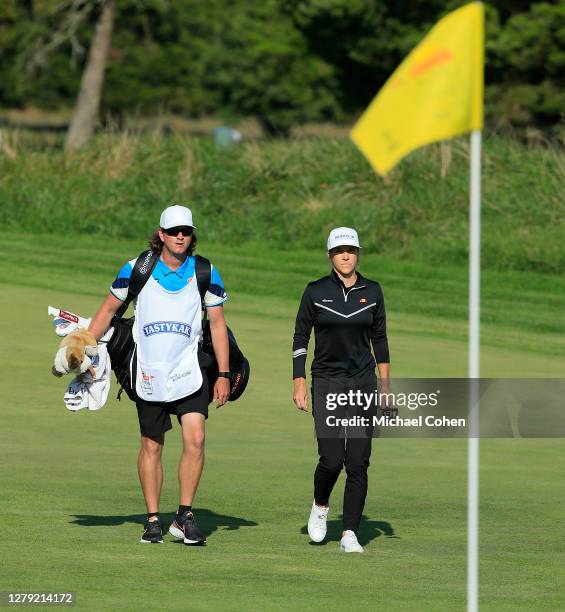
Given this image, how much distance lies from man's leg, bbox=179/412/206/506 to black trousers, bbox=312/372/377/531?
694mm

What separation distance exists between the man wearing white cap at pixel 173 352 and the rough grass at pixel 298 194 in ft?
54.2

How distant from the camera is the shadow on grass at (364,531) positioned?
9.98 metres

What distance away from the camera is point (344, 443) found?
9.88m

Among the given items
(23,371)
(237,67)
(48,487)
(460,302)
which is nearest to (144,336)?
(48,487)

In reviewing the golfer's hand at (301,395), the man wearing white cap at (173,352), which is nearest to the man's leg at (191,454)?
the man wearing white cap at (173,352)

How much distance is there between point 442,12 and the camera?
171 ft

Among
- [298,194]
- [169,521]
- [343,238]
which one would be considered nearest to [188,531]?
[169,521]

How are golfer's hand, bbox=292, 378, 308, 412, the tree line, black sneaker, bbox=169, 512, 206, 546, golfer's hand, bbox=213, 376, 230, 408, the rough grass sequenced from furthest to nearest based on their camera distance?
the tree line
the rough grass
golfer's hand, bbox=292, 378, 308, 412
golfer's hand, bbox=213, 376, 230, 408
black sneaker, bbox=169, 512, 206, 546

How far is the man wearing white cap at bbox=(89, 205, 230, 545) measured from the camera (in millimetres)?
9438

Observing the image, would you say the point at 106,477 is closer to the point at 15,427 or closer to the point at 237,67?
the point at 15,427

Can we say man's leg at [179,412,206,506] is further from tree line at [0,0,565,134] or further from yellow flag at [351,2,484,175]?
tree line at [0,0,565,134]

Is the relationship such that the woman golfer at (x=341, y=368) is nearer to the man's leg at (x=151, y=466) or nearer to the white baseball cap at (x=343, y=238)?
the white baseball cap at (x=343, y=238)

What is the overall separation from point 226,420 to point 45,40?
55788 mm

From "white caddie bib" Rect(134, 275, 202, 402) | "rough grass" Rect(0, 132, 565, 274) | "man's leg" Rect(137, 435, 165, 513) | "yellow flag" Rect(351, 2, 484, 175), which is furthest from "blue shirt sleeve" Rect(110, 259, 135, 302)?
"rough grass" Rect(0, 132, 565, 274)
